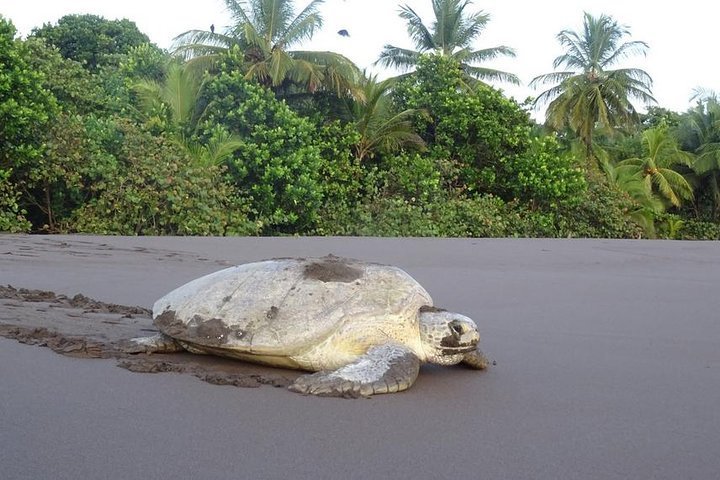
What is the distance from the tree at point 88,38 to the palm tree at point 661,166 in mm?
15691

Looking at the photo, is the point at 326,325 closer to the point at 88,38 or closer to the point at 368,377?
the point at 368,377

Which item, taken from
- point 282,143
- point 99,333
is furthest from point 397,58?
point 99,333

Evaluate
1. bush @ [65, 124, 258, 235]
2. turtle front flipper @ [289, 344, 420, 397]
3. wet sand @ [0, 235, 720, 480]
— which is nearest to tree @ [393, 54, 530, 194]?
bush @ [65, 124, 258, 235]

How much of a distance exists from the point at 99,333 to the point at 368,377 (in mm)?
1460

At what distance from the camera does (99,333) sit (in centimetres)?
320

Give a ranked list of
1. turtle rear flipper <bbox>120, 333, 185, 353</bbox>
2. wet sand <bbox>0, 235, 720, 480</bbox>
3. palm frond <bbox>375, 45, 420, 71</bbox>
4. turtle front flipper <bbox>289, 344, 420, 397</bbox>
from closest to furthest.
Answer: wet sand <bbox>0, 235, 720, 480</bbox>
turtle front flipper <bbox>289, 344, 420, 397</bbox>
turtle rear flipper <bbox>120, 333, 185, 353</bbox>
palm frond <bbox>375, 45, 420, 71</bbox>

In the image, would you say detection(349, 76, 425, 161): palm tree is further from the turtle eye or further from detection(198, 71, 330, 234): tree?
the turtle eye

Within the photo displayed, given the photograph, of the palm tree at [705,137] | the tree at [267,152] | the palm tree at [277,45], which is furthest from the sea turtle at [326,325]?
the palm tree at [705,137]

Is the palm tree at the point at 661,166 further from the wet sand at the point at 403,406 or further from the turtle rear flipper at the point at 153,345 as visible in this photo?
the turtle rear flipper at the point at 153,345

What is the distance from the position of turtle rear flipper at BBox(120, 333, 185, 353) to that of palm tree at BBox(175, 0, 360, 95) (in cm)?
1160

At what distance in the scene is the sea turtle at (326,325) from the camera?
2684mm

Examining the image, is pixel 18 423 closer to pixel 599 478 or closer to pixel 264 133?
pixel 599 478

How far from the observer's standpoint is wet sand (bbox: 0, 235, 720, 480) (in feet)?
5.74

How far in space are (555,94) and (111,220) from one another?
53.6ft
